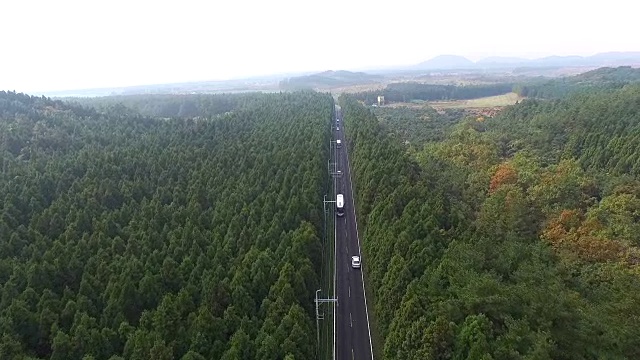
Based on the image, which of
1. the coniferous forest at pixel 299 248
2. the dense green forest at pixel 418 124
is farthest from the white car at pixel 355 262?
the dense green forest at pixel 418 124

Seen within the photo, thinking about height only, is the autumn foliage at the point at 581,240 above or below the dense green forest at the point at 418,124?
below

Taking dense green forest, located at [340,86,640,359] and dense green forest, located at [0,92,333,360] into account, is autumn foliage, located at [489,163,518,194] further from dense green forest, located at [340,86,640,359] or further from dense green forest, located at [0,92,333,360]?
dense green forest, located at [0,92,333,360]

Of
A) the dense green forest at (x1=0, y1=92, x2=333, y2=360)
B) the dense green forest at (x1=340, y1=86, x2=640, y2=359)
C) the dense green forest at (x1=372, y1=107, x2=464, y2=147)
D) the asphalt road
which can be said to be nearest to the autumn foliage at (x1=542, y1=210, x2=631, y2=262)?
the dense green forest at (x1=340, y1=86, x2=640, y2=359)

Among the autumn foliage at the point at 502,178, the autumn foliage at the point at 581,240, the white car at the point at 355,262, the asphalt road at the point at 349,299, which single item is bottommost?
the asphalt road at the point at 349,299

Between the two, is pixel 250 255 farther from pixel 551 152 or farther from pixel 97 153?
pixel 551 152

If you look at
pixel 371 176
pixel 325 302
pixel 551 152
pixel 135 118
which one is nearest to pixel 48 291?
pixel 325 302

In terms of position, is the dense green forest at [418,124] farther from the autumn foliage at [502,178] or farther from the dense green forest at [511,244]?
the autumn foliage at [502,178]
